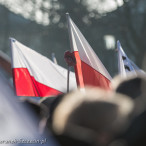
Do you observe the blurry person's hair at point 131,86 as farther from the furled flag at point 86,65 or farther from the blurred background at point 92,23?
the blurred background at point 92,23

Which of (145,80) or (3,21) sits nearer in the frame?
(145,80)

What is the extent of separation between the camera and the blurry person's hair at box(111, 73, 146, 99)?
5.25 ft

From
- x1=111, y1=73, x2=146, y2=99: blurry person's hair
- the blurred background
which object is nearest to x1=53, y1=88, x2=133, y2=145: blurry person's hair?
x1=111, y1=73, x2=146, y2=99: blurry person's hair

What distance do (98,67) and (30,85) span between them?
31.1 inches

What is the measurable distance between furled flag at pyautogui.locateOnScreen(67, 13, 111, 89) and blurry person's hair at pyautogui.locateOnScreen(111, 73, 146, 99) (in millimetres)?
3201

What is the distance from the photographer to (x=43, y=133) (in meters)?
1.61

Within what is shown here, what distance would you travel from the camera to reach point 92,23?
25.0 meters

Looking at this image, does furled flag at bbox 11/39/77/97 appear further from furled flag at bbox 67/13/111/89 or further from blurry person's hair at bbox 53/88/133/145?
blurry person's hair at bbox 53/88/133/145

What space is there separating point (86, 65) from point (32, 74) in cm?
60

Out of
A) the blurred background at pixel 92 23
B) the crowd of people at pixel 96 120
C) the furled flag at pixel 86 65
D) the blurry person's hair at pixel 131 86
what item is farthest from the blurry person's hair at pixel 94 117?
the blurred background at pixel 92 23

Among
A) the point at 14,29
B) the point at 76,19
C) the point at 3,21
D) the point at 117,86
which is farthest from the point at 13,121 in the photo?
the point at 14,29

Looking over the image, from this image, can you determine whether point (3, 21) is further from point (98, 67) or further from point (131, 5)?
point (98, 67)

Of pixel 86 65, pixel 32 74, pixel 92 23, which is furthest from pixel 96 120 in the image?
pixel 92 23

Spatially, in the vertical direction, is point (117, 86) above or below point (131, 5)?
below
